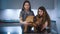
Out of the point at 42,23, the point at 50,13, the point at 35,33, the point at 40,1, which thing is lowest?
the point at 35,33

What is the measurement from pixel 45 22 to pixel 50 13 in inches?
4.3

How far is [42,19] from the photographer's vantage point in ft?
3.86

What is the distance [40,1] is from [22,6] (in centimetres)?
20

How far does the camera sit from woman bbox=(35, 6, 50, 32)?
1.17 meters

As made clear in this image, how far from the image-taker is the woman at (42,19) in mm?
1174

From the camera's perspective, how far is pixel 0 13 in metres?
1.17

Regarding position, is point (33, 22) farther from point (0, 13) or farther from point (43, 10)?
point (0, 13)

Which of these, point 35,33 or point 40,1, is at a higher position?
point 40,1

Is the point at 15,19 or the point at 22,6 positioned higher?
the point at 22,6

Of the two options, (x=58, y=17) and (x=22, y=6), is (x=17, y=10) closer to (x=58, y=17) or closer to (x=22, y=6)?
(x=22, y=6)

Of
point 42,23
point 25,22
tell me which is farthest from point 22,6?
point 42,23

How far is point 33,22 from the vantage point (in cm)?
119

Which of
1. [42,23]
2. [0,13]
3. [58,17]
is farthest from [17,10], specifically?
[58,17]

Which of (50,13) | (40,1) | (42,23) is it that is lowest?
(42,23)
